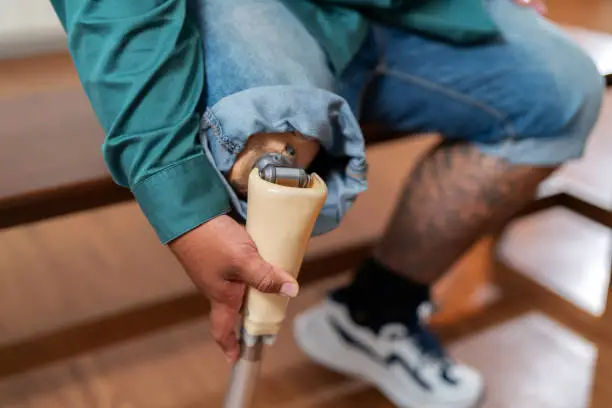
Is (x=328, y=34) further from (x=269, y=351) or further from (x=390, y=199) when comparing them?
(x=390, y=199)

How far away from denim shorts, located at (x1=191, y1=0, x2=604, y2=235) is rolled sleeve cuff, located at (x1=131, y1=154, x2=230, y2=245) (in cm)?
11

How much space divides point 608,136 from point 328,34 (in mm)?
1341

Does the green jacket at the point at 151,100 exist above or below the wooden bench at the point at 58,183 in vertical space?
above

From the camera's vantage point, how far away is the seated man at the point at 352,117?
498 mm

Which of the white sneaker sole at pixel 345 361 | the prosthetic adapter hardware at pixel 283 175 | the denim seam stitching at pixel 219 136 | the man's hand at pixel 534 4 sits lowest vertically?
the white sneaker sole at pixel 345 361

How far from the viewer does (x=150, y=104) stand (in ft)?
1.63

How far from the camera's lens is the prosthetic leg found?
467 mm

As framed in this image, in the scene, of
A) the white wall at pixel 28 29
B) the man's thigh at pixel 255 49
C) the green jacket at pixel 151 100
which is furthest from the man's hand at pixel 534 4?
the white wall at pixel 28 29

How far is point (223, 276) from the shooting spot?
0.50 metres

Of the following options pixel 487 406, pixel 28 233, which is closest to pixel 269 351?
pixel 487 406

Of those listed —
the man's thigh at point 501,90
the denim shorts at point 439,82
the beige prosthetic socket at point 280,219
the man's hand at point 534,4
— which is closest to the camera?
the beige prosthetic socket at point 280,219

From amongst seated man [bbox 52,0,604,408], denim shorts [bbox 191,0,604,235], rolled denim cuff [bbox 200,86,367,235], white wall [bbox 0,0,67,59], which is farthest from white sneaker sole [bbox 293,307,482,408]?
white wall [bbox 0,0,67,59]

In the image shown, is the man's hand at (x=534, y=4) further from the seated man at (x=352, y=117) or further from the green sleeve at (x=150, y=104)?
the green sleeve at (x=150, y=104)

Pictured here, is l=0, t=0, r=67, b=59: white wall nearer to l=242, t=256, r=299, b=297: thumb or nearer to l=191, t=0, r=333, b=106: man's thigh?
l=191, t=0, r=333, b=106: man's thigh
